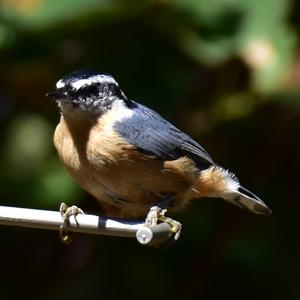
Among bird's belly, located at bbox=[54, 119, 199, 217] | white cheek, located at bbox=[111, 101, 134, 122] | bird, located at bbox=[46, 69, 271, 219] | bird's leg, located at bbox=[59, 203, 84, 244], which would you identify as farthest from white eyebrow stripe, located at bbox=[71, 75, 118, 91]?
bird's leg, located at bbox=[59, 203, 84, 244]

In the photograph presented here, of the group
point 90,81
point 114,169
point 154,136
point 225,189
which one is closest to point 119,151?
point 114,169

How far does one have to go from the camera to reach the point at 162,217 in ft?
11.3

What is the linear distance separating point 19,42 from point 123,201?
4.00 feet

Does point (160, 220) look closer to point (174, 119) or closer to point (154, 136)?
point (154, 136)

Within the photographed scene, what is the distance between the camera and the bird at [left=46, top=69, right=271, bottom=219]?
3598 mm

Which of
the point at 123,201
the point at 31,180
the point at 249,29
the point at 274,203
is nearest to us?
the point at 123,201

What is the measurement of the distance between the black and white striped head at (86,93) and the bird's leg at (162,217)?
0.43m

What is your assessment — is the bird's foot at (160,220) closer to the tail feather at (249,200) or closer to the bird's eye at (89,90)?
the bird's eye at (89,90)

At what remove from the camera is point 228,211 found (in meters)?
5.13

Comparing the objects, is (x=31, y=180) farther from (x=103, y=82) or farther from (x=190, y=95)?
(x=103, y=82)

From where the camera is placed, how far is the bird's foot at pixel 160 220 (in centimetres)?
322

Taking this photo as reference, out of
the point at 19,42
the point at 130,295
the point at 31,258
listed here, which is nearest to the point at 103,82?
the point at 19,42

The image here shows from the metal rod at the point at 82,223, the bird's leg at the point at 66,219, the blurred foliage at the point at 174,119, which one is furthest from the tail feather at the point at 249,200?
the metal rod at the point at 82,223

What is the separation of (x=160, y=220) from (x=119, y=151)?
1.14 ft
